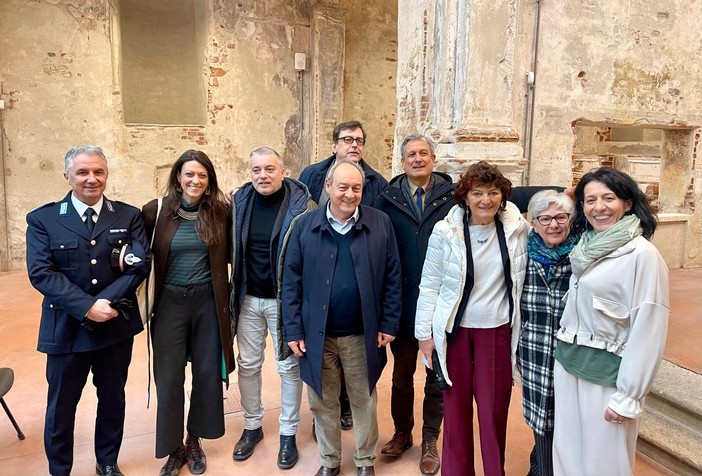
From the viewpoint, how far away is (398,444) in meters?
3.23

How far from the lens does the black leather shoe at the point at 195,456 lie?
10.2 feet

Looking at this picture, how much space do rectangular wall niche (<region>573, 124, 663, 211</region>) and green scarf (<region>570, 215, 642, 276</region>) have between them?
30.1 ft

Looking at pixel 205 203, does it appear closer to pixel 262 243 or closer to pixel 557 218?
pixel 262 243

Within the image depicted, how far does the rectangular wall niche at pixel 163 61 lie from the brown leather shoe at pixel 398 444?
26.0 ft

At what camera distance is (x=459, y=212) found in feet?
8.57

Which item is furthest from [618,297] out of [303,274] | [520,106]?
[520,106]

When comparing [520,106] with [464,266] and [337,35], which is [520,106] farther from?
[337,35]

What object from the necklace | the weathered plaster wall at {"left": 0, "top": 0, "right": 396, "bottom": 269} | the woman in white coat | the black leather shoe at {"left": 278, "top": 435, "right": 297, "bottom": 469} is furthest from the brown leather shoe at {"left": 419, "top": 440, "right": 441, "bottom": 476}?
the weathered plaster wall at {"left": 0, "top": 0, "right": 396, "bottom": 269}

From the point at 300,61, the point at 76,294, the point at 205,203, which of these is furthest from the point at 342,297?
the point at 300,61

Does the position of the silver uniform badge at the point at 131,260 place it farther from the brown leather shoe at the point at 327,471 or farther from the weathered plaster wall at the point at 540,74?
the weathered plaster wall at the point at 540,74

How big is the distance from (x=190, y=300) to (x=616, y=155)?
436 inches

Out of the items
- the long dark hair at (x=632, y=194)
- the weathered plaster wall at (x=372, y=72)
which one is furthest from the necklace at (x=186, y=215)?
the weathered plaster wall at (x=372, y=72)

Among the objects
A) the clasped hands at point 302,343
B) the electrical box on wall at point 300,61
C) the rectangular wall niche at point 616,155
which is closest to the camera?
the clasped hands at point 302,343

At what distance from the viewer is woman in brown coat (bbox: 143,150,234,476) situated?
2875 mm
